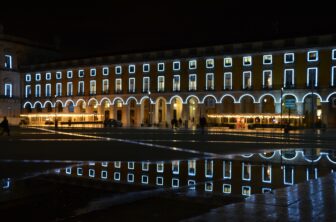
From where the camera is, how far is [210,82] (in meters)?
64.2

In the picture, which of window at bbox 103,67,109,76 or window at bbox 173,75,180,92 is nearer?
window at bbox 173,75,180,92

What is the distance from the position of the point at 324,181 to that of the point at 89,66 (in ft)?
225

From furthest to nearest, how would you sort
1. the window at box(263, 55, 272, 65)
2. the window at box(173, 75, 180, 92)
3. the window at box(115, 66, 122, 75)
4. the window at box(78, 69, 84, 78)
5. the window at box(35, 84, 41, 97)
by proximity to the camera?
the window at box(35, 84, 41, 97) → the window at box(78, 69, 84, 78) → the window at box(115, 66, 122, 75) → the window at box(173, 75, 180, 92) → the window at box(263, 55, 272, 65)

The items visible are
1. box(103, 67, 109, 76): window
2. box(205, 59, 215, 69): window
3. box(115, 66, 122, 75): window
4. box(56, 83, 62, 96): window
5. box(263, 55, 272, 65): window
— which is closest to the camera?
box(263, 55, 272, 65): window

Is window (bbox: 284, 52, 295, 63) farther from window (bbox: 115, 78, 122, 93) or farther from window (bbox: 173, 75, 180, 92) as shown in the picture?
window (bbox: 115, 78, 122, 93)

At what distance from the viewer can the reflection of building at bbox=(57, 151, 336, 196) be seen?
929 cm

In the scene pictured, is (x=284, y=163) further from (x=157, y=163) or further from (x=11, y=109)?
(x=11, y=109)

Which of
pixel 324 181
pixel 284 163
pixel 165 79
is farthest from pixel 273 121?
pixel 324 181

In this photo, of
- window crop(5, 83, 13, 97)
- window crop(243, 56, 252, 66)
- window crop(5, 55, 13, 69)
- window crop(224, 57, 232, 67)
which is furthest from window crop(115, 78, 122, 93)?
window crop(5, 55, 13, 69)

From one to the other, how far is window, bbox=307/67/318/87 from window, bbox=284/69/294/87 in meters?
2.14

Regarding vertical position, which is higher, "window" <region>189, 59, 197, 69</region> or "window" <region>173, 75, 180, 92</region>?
"window" <region>189, 59, 197, 69</region>

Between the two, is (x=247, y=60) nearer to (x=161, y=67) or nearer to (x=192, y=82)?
(x=192, y=82)

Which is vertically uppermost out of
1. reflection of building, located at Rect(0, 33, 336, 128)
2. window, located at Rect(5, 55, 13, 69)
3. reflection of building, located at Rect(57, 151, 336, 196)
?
window, located at Rect(5, 55, 13, 69)

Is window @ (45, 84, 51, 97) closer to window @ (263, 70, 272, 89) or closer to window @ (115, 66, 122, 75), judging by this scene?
window @ (115, 66, 122, 75)
